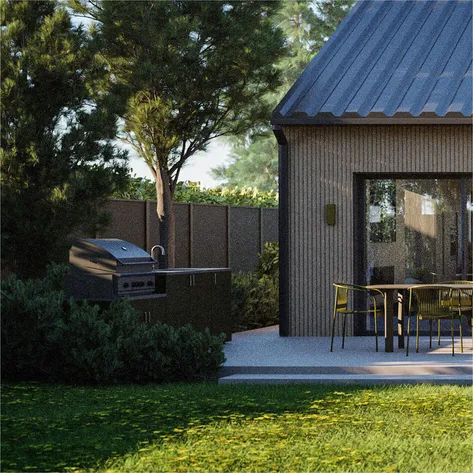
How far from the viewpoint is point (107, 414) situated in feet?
27.0

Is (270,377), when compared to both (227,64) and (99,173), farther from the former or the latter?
(227,64)

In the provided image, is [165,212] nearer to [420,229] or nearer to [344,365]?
[420,229]

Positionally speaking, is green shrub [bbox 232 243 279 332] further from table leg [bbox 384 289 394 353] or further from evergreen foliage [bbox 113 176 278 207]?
table leg [bbox 384 289 394 353]

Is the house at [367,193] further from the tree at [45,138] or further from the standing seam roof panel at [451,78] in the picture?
the tree at [45,138]

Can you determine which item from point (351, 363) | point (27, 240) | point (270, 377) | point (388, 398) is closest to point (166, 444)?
point (388, 398)

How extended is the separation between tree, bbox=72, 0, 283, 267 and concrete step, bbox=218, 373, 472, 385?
19.0ft

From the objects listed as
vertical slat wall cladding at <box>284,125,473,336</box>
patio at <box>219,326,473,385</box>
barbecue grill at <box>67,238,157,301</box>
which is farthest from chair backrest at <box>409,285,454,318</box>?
barbecue grill at <box>67,238,157,301</box>

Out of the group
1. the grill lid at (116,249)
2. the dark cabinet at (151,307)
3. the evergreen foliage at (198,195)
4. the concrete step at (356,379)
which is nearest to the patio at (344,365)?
the concrete step at (356,379)

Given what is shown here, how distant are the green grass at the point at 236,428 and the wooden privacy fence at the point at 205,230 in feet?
18.4

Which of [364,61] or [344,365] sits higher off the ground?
[364,61]

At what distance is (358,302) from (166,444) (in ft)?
24.4

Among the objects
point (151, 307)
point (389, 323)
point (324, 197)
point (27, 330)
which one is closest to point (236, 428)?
point (27, 330)

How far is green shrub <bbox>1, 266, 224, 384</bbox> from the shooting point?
989 centimetres

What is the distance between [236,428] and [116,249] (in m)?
3.88
